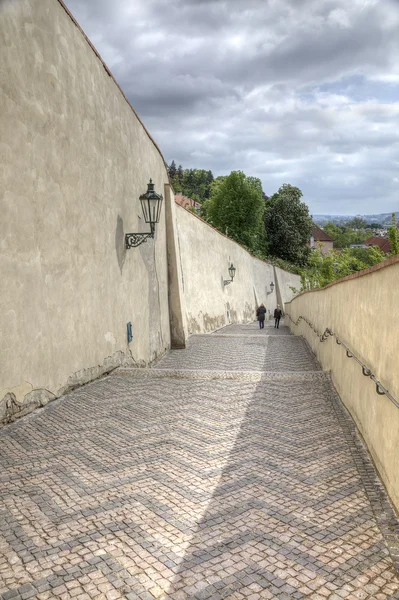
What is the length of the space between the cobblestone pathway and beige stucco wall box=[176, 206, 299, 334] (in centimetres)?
1093

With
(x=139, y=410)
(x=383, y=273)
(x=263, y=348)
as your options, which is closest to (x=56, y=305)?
(x=139, y=410)

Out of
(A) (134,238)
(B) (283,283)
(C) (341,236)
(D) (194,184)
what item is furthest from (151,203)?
(C) (341,236)

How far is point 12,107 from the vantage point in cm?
511

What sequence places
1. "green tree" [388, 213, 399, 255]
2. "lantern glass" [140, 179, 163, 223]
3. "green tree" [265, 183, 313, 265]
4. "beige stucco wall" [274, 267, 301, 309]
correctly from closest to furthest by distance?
"lantern glass" [140, 179, 163, 223]
"green tree" [388, 213, 399, 255]
"beige stucco wall" [274, 267, 301, 309]
"green tree" [265, 183, 313, 265]

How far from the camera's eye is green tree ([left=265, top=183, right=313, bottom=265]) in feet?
175

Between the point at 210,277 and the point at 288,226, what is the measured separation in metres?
33.8

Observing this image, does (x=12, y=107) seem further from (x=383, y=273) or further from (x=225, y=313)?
(x=225, y=313)

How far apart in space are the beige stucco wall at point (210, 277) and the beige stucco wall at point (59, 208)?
7496mm

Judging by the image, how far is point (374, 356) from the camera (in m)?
4.48

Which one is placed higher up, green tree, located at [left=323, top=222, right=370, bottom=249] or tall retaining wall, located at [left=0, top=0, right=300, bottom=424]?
green tree, located at [left=323, top=222, right=370, bottom=249]

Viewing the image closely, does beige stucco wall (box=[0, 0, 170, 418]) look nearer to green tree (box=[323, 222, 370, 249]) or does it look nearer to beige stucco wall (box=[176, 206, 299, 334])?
beige stucco wall (box=[176, 206, 299, 334])

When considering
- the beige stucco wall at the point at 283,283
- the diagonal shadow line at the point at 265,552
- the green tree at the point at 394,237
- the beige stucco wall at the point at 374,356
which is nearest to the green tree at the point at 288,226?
the beige stucco wall at the point at 283,283

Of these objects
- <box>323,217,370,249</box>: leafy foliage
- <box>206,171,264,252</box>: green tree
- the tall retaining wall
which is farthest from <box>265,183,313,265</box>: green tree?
<box>323,217,370,249</box>: leafy foliage

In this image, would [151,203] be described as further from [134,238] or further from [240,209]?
[240,209]
